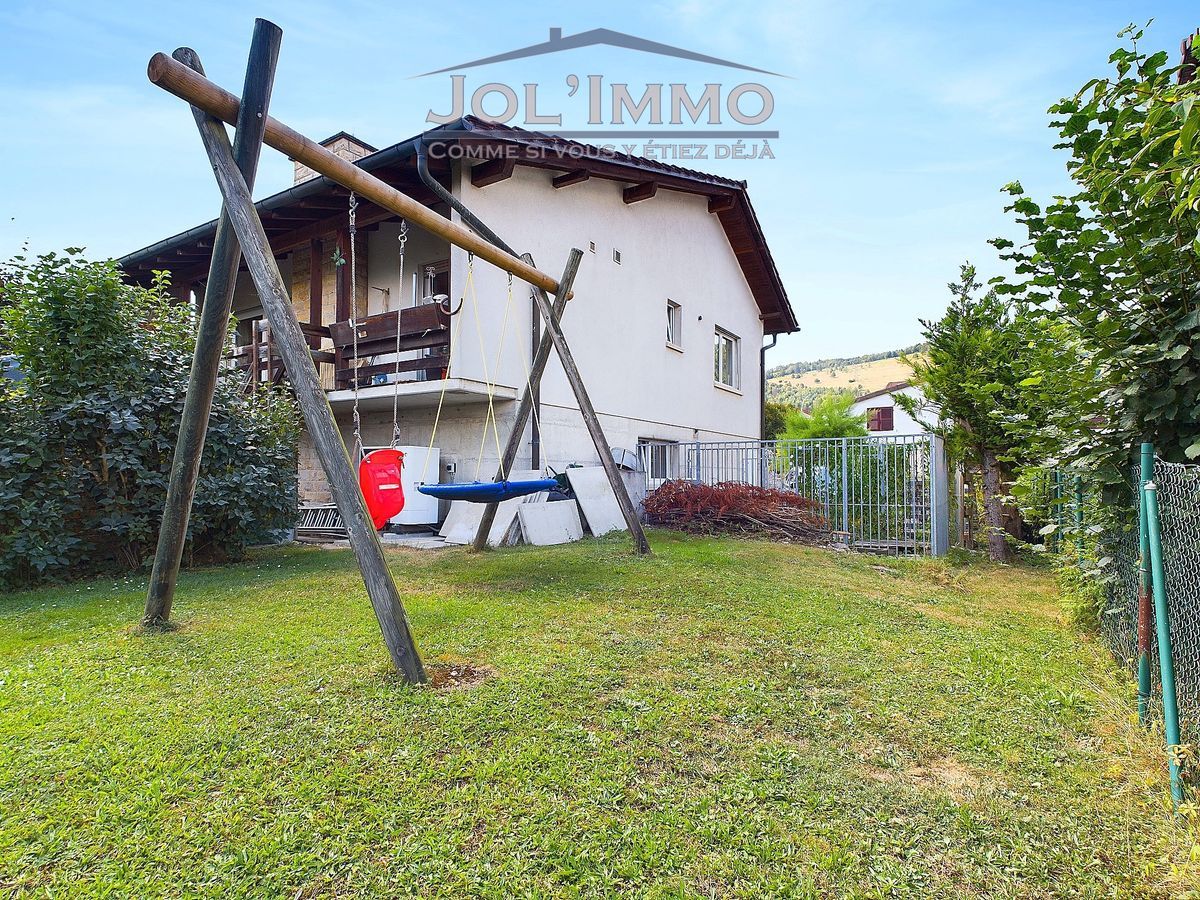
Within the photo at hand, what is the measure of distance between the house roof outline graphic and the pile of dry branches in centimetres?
639

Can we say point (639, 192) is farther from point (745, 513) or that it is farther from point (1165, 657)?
point (1165, 657)

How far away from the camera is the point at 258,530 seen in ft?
23.0

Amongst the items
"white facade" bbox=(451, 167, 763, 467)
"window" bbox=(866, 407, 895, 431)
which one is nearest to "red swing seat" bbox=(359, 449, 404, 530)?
"white facade" bbox=(451, 167, 763, 467)

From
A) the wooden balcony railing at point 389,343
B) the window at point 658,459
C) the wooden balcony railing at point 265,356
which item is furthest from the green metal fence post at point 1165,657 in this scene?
the wooden balcony railing at point 265,356

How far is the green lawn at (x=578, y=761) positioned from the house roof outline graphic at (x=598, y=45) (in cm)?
832

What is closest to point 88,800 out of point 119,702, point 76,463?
point 119,702

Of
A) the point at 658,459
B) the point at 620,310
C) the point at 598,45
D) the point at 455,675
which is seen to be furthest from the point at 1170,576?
the point at 598,45

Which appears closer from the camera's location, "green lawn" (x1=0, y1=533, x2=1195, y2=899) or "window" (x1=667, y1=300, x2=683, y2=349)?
"green lawn" (x1=0, y1=533, x2=1195, y2=899)

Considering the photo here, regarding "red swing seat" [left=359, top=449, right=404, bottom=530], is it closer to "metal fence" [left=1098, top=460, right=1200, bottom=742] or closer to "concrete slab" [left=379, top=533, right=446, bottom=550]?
"concrete slab" [left=379, top=533, right=446, bottom=550]

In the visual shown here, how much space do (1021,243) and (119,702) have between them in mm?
4925

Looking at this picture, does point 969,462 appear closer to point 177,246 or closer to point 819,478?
point 819,478

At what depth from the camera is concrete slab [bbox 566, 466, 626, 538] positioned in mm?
9430

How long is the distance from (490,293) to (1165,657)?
839cm

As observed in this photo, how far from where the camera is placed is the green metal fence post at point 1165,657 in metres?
2.12
